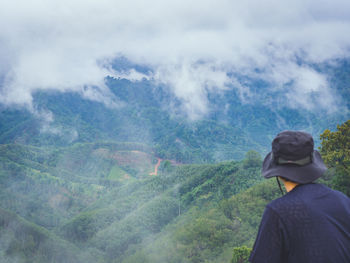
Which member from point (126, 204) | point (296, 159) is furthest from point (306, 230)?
point (126, 204)

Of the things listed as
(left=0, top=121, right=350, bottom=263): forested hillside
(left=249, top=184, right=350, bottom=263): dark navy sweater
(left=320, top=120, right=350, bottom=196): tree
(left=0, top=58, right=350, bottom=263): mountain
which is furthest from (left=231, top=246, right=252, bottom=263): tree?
(left=249, top=184, right=350, bottom=263): dark navy sweater

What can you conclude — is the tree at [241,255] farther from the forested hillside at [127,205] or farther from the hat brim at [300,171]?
the hat brim at [300,171]

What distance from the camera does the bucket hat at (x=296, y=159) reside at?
10.7 feet

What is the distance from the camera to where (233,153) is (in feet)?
579

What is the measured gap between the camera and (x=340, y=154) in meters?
21.8

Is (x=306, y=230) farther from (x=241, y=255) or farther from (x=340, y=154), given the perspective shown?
(x=340, y=154)

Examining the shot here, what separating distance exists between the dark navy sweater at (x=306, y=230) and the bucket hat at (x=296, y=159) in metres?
0.20

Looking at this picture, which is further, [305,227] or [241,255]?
[241,255]

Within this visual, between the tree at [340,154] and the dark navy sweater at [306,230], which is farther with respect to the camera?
the tree at [340,154]

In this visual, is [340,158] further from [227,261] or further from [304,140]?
[304,140]

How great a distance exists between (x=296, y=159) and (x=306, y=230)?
0.75 meters

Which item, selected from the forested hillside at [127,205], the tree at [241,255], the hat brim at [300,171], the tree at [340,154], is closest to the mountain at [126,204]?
the forested hillside at [127,205]

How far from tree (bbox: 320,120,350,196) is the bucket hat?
19.8 meters

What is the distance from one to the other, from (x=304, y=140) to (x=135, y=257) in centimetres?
4702
